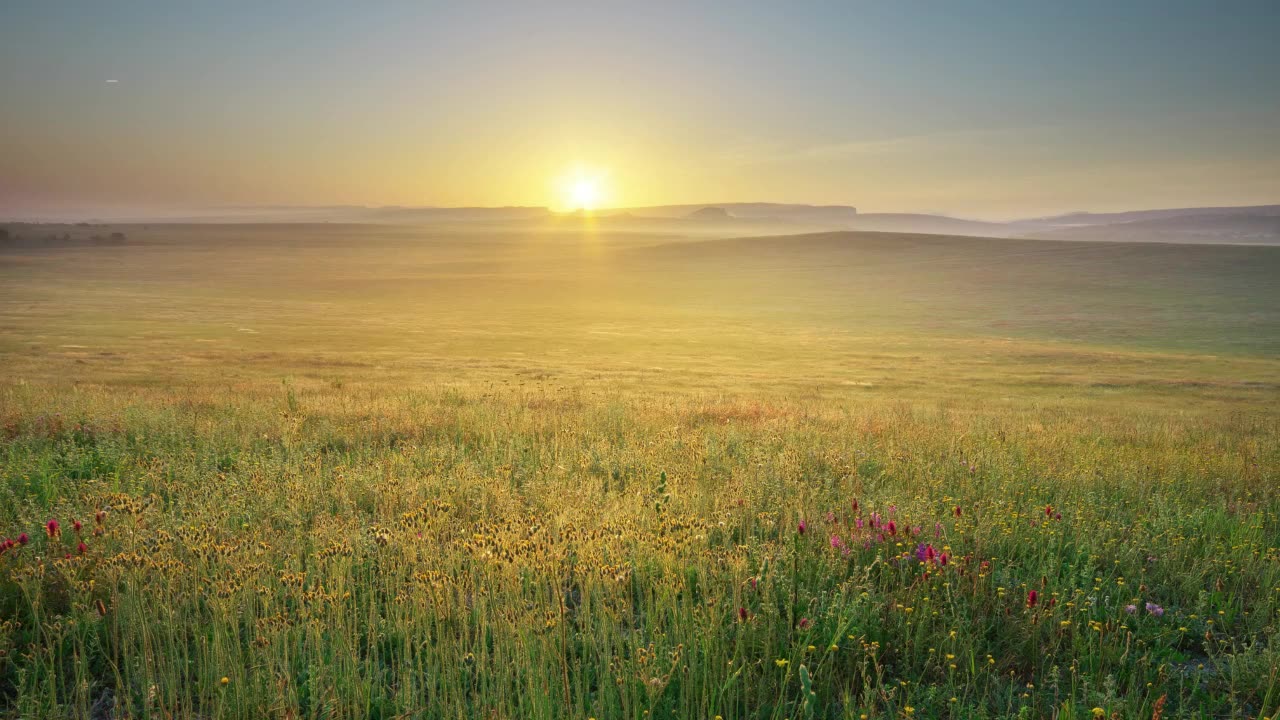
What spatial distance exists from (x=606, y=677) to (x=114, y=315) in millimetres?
60173

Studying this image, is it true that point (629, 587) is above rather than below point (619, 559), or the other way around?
below

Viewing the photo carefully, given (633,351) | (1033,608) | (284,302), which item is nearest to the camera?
(1033,608)

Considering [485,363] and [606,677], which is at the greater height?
[606,677]

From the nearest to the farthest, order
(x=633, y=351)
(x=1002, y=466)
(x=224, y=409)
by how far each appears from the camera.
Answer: (x=1002, y=466) < (x=224, y=409) < (x=633, y=351)

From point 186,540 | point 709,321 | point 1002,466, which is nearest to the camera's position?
point 186,540

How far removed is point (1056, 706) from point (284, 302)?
7538cm

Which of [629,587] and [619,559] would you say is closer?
[629,587]

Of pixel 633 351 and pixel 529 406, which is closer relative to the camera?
pixel 529 406

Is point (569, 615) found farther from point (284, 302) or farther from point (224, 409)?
point (284, 302)

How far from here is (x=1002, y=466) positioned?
802 cm

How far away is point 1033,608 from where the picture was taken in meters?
4.27

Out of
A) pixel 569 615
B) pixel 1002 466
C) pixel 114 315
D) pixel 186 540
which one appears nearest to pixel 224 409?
pixel 186 540

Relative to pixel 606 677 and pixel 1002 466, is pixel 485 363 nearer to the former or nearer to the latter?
pixel 1002 466

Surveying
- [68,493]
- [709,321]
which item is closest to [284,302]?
[709,321]
